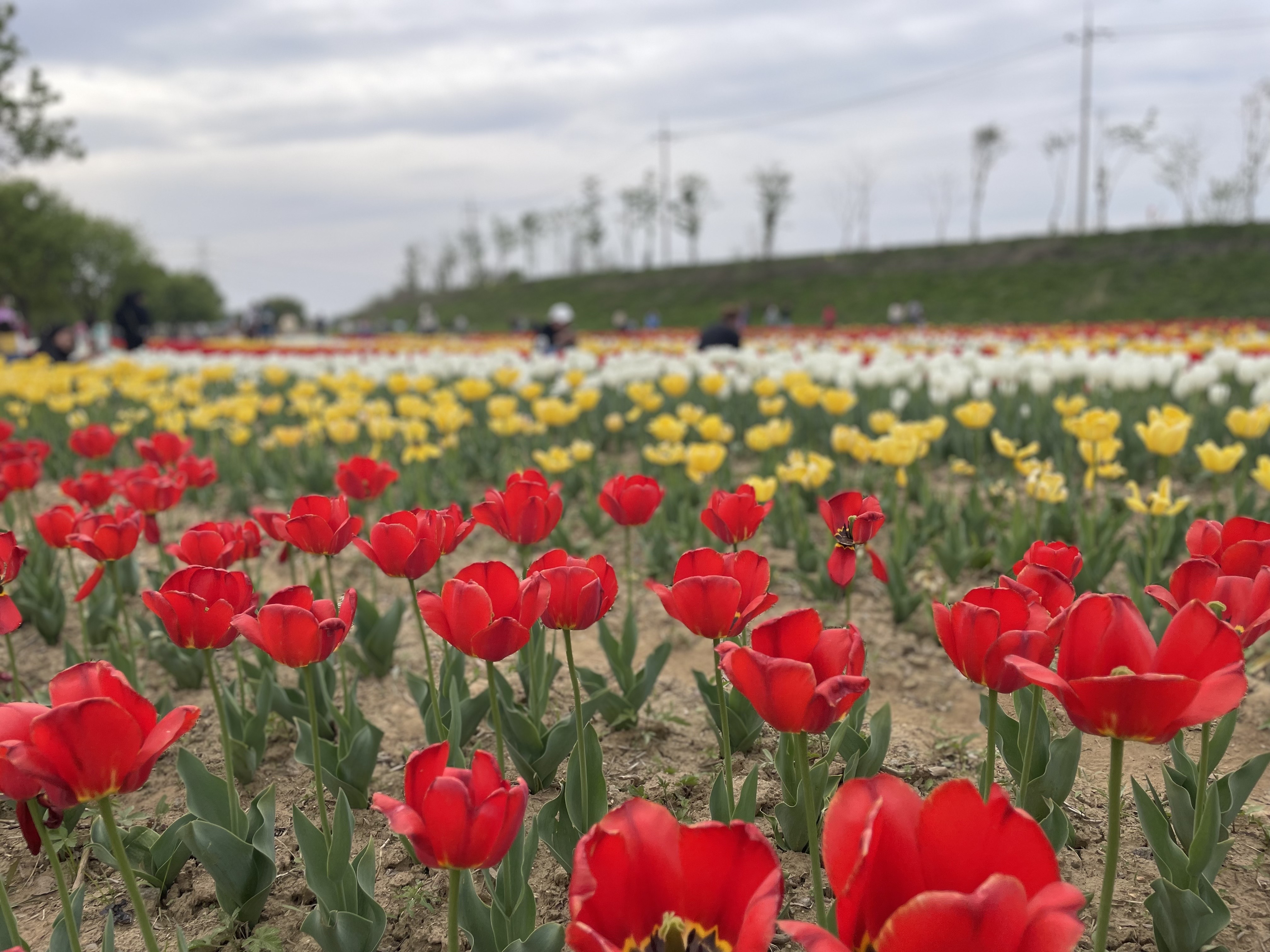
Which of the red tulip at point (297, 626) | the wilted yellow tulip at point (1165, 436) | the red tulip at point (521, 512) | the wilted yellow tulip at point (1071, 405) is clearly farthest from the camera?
the wilted yellow tulip at point (1071, 405)

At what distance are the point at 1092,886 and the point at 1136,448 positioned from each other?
434 centimetres

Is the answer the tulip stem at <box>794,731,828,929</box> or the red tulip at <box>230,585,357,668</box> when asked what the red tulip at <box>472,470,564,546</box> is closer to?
the red tulip at <box>230,585,357,668</box>

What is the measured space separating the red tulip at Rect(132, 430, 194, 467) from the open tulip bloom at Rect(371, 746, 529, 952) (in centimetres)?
268

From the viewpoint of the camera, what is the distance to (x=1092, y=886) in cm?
187

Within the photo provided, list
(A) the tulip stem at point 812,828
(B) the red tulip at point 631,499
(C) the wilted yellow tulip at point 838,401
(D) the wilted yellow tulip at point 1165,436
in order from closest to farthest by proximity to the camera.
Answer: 1. (A) the tulip stem at point 812,828
2. (B) the red tulip at point 631,499
3. (D) the wilted yellow tulip at point 1165,436
4. (C) the wilted yellow tulip at point 838,401

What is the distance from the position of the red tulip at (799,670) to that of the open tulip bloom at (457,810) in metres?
0.31

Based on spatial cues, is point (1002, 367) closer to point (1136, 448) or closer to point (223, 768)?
point (1136, 448)

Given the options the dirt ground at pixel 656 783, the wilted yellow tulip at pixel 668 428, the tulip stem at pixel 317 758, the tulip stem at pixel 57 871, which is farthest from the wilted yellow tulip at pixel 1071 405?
the tulip stem at pixel 57 871

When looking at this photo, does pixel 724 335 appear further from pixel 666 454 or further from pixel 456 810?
A: pixel 456 810

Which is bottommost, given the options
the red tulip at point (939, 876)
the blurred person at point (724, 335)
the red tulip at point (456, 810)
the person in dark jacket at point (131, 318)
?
the red tulip at point (456, 810)

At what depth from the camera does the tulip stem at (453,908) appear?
1.12 meters

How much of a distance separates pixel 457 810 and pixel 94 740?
46 centimetres

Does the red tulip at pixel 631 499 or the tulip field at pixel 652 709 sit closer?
the tulip field at pixel 652 709

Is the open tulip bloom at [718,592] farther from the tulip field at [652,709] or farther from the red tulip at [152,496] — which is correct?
the red tulip at [152,496]
